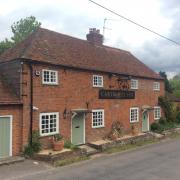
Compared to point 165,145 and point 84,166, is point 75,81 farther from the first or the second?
point 165,145

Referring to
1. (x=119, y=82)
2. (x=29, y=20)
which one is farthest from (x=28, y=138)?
(x=29, y=20)

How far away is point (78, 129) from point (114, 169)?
250 inches

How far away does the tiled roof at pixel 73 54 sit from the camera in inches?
765

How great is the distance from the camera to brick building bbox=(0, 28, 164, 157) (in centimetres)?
1739

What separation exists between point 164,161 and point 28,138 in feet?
25.4

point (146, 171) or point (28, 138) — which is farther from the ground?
point (28, 138)

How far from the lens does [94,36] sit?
90.4 feet

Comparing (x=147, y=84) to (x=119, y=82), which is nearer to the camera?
(x=119, y=82)

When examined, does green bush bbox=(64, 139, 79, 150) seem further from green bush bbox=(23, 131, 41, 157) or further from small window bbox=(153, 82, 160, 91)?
small window bbox=(153, 82, 160, 91)

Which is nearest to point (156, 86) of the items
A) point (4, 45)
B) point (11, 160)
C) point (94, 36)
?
point (94, 36)

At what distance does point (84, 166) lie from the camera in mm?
16016

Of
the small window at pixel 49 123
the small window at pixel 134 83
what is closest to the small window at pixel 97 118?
the small window at pixel 49 123

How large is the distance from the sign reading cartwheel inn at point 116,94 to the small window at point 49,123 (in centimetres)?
489

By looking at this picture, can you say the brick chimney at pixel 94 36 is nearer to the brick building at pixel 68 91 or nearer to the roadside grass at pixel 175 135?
the brick building at pixel 68 91
